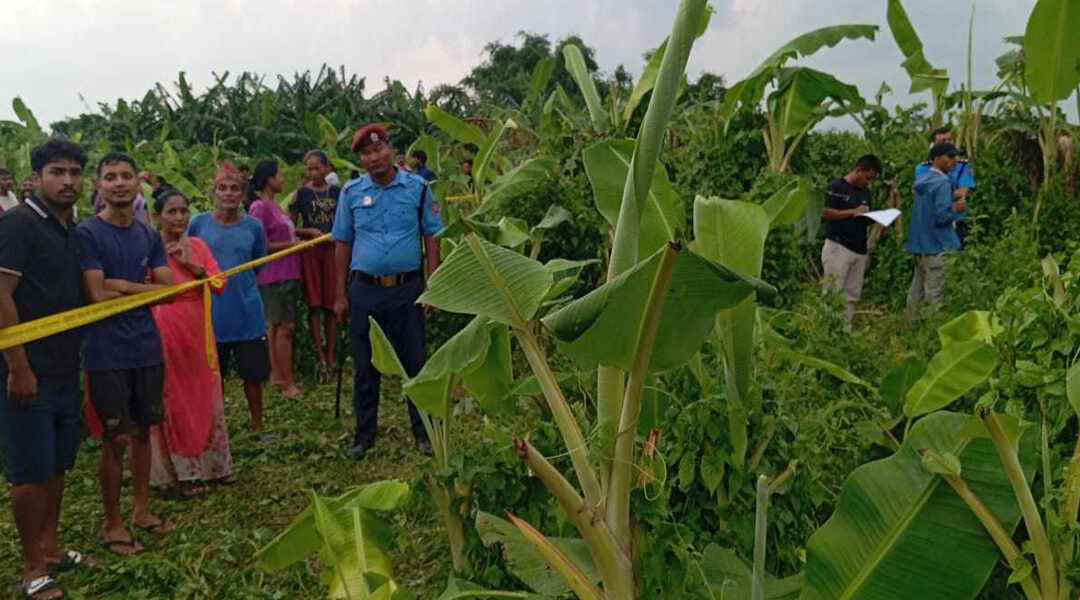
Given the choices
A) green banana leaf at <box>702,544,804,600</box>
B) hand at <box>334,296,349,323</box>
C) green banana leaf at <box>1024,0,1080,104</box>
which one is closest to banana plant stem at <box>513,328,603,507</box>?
green banana leaf at <box>702,544,804,600</box>

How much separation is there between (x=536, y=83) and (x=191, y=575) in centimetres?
678

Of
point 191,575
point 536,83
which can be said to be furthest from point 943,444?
point 536,83

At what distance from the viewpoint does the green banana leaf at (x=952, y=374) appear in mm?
→ 2096

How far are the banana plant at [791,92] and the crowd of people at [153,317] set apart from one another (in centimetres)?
188

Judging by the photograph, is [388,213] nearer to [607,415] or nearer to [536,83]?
[607,415]

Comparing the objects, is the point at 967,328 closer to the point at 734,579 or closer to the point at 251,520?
the point at 734,579

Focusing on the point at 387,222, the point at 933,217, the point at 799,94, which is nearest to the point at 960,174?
the point at 933,217

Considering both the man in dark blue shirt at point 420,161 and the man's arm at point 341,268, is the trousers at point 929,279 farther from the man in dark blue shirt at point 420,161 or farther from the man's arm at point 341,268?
the man in dark blue shirt at point 420,161

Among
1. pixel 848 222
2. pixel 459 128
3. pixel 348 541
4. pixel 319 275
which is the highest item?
pixel 459 128

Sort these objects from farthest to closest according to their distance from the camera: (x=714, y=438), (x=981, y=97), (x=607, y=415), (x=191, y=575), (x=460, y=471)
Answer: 1. (x=981, y=97)
2. (x=191, y=575)
3. (x=460, y=471)
4. (x=714, y=438)
5. (x=607, y=415)

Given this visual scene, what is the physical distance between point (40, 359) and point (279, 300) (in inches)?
104

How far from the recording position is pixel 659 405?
7.12 ft

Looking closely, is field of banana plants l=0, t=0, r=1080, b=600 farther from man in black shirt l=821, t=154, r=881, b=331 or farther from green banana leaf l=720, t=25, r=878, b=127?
man in black shirt l=821, t=154, r=881, b=331

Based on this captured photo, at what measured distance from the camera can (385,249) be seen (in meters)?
4.21
